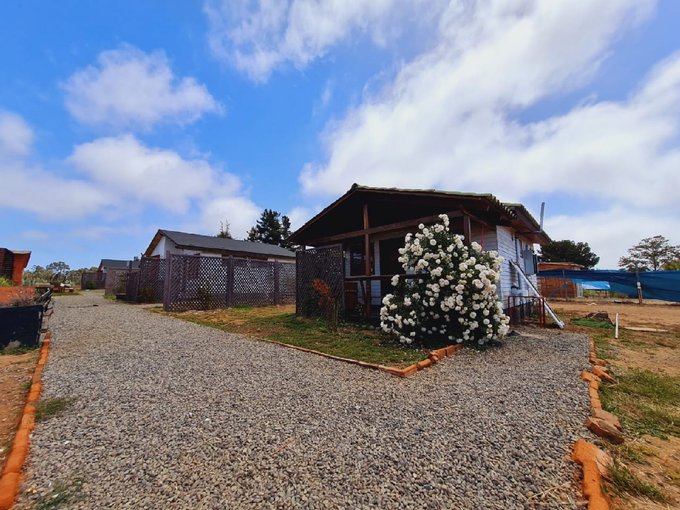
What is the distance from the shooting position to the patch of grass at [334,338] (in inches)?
179

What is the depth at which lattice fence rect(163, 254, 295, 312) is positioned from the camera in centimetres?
1104

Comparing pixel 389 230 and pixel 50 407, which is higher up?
pixel 389 230

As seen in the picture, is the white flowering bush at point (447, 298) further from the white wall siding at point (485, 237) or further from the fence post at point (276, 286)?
the fence post at point (276, 286)

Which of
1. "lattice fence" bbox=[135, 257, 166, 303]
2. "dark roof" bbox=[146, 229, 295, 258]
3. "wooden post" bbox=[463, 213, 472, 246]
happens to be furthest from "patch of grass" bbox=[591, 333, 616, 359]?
"dark roof" bbox=[146, 229, 295, 258]

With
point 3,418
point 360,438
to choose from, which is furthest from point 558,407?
point 3,418

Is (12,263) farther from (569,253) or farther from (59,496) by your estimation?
(569,253)

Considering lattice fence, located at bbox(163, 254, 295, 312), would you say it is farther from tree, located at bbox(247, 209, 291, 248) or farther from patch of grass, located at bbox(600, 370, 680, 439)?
tree, located at bbox(247, 209, 291, 248)

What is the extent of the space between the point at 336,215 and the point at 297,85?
4.24 meters

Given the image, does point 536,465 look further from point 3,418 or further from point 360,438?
point 3,418

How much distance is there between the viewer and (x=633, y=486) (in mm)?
1690

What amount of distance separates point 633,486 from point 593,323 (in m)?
8.85

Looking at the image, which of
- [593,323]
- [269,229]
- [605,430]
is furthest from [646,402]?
[269,229]

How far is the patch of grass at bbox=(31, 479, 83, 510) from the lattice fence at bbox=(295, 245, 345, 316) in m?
5.94

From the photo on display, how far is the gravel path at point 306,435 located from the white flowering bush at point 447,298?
111 centimetres
